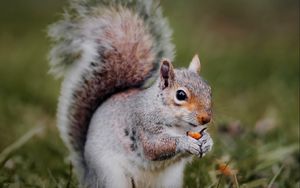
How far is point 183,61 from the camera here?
4840 mm

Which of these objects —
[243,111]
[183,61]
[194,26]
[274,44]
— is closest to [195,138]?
[243,111]

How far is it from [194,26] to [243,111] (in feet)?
4.13

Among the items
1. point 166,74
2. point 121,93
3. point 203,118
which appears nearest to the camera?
point 203,118

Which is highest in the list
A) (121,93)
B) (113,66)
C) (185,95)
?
(113,66)

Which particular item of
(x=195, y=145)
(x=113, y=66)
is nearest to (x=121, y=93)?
(x=113, y=66)

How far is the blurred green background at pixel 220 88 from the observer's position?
10.9ft

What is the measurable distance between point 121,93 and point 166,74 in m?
0.35

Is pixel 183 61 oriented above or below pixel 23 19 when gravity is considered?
below

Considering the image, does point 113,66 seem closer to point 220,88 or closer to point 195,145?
point 195,145

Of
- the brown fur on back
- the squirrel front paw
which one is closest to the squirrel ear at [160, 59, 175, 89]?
the squirrel front paw

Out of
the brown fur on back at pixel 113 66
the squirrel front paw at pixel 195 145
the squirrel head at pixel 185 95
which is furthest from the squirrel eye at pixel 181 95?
the brown fur on back at pixel 113 66

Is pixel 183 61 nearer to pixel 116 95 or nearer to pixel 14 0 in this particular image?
pixel 116 95

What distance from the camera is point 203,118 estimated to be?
8.56 feet

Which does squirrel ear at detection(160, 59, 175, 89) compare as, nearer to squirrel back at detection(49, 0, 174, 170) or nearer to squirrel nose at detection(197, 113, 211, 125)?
squirrel nose at detection(197, 113, 211, 125)
